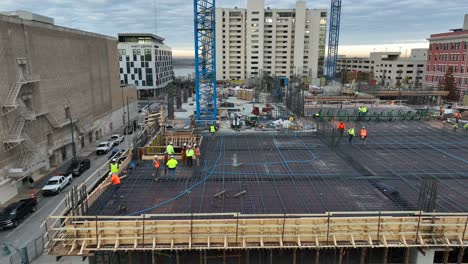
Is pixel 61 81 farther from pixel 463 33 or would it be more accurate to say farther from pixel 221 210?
pixel 463 33

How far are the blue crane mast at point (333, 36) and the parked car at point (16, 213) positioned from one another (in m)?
86.5

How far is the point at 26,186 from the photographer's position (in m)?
26.8

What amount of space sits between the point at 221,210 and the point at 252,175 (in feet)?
14.7

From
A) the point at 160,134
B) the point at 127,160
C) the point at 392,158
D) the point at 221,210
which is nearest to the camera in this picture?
the point at 221,210

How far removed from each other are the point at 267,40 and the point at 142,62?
48217 mm

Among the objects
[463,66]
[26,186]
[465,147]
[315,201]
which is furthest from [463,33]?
[26,186]

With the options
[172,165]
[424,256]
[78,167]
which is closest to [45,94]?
[78,167]

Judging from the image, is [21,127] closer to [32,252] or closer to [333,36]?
[32,252]

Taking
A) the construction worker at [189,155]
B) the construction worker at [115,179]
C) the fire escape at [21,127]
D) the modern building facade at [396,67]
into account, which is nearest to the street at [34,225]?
the construction worker at [115,179]

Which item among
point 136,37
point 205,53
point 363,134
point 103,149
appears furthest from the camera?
point 136,37

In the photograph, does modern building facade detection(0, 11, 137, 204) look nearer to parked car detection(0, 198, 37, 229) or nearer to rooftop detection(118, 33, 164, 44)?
parked car detection(0, 198, 37, 229)

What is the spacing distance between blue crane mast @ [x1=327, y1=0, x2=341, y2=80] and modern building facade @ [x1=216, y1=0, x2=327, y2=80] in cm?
1006

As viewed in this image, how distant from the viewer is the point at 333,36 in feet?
307

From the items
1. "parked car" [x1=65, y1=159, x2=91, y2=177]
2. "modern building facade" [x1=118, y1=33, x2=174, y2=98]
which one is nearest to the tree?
"modern building facade" [x1=118, y1=33, x2=174, y2=98]
